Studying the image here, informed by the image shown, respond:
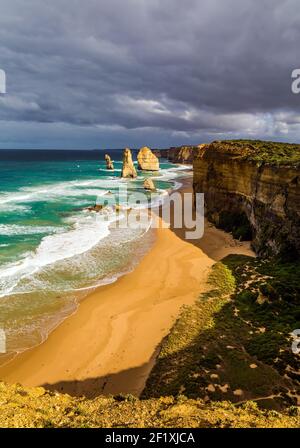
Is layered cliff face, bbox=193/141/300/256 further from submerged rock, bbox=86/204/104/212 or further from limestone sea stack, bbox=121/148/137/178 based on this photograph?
limestone sea stack, bbox=121/148/137/178

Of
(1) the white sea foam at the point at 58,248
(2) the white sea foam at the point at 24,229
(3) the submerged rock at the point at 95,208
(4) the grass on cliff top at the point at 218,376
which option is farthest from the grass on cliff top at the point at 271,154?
(2) the white sea foam at the point at 24,229

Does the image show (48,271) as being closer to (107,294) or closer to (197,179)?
(107,294)

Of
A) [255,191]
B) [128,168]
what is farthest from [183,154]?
[255,191]

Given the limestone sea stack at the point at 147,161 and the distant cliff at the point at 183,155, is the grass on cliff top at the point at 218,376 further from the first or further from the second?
the distant cliff at the point at 183,155

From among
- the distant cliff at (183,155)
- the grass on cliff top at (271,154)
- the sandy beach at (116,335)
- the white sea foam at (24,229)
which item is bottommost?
the sandy beach at (116,335)

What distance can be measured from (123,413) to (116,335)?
7.58m

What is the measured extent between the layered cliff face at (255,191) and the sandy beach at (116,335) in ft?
18.5

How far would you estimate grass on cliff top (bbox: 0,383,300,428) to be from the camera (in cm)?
774

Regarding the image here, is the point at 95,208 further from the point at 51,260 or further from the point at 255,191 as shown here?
the point at 255,191

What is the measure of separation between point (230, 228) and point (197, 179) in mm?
10343

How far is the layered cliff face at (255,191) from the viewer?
2272 cm

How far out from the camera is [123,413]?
868 cm

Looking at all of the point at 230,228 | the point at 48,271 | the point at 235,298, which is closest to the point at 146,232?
the point at 230,228
